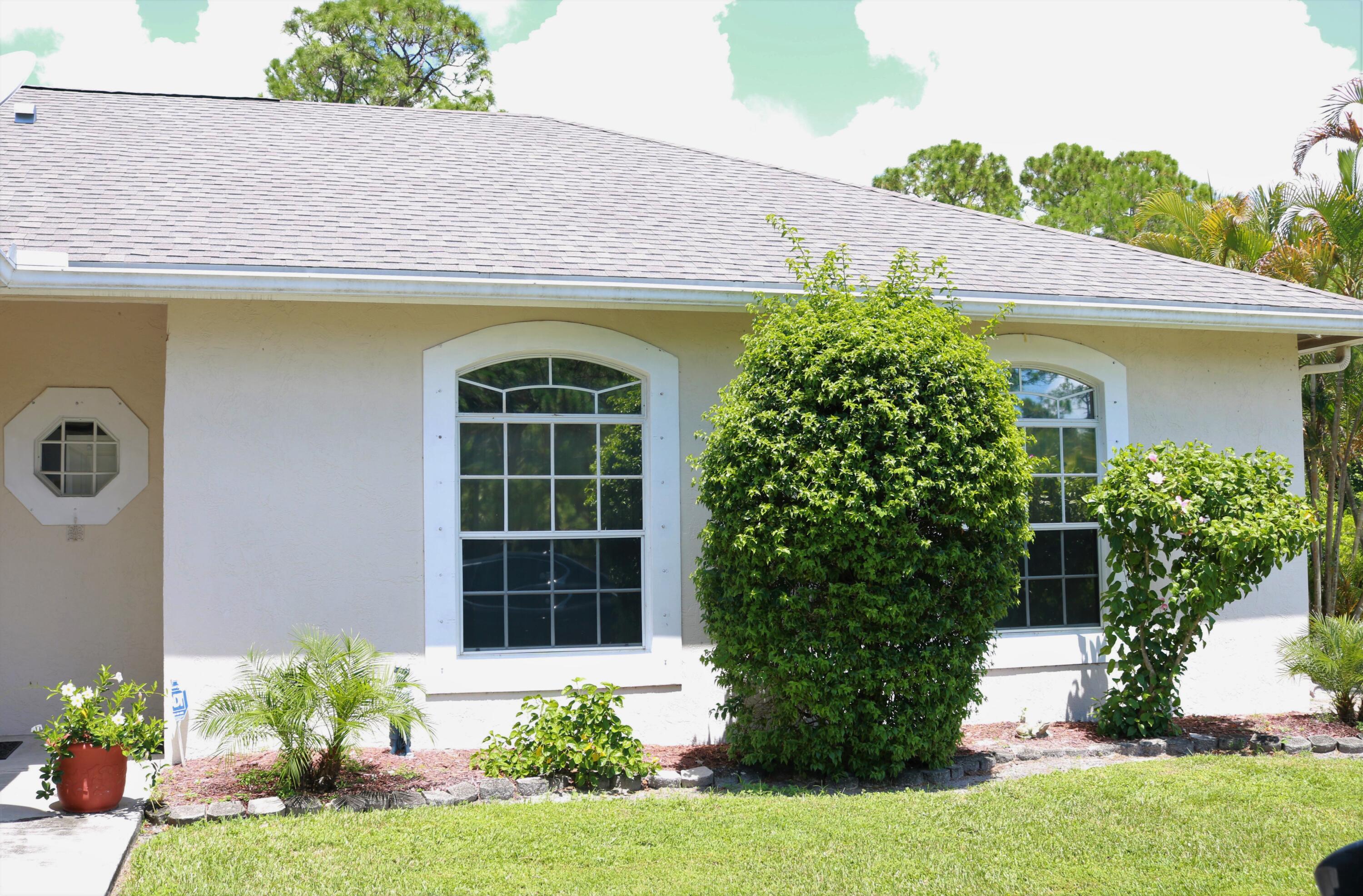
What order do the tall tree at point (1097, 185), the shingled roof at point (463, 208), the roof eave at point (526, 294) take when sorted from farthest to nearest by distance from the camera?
the tall tree at point (1097, 185), the shingled roof at point (463, 208), the roof eave at point (526, 294)

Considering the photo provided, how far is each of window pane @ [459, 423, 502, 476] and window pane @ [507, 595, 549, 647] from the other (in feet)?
2.87

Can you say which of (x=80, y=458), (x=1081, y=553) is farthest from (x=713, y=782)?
(x=80, y=458)

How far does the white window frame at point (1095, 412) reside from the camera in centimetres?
796

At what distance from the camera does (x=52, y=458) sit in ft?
26.6

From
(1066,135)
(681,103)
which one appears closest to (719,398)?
(1066,135)

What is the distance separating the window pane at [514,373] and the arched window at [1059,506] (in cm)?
361

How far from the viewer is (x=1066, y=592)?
822 cm

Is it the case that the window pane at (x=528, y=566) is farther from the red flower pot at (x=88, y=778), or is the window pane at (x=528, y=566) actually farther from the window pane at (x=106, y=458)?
the window pane at (x=106, y=458)

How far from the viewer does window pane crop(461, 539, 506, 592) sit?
7148 millimetres

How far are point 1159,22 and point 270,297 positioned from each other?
1460 centimetres

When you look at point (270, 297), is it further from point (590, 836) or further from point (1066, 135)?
A: point (1066, 135)

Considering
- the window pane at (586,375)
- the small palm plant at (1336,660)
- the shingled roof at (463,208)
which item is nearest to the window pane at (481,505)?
the window pane at (586,375)

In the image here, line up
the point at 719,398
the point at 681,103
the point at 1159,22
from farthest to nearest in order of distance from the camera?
the point at 681,103 < the point at 1159,22 < the point at 719,398

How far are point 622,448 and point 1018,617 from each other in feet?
11.0
